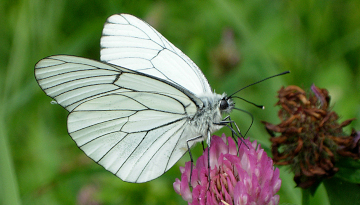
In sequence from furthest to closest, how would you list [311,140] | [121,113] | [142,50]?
[142,50] < [121,113] < [311,140]

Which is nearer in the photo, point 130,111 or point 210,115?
point 210,115

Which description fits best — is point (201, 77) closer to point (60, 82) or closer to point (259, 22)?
point (60, 82)

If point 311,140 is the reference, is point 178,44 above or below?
above

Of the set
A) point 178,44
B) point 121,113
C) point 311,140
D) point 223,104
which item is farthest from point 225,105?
point 178,44

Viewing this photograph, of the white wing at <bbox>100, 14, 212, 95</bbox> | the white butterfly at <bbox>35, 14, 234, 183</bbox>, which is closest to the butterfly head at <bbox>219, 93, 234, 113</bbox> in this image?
the white butterfly at <bbox>35, 14, 234, 183</bbox>

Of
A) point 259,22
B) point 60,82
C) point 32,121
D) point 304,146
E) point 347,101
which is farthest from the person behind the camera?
point 259,22

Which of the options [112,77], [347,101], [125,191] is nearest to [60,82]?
[112,77]

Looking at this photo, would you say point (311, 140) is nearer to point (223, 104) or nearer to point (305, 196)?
point (305, 196)

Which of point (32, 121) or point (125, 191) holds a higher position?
point (32, 121)
